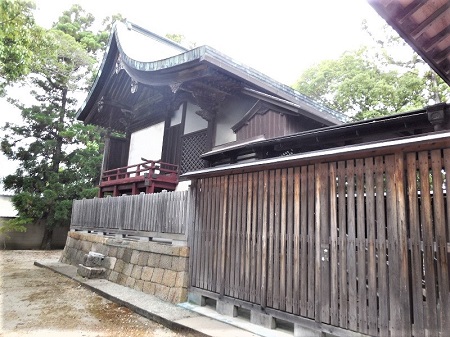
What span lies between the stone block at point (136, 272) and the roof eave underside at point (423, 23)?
23.3ft

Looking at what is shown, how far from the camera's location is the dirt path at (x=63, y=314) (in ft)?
15.9

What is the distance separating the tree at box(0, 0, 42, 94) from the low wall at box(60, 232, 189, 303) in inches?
222

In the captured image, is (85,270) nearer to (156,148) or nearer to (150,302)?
(150,302)

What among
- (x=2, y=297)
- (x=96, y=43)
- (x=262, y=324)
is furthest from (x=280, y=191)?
(x=96, y=43)

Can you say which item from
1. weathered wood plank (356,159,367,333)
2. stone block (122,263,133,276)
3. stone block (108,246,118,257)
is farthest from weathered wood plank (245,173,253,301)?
stone block (108,246,118,257)

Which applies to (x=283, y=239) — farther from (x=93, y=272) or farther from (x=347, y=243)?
(x=93, y=272)

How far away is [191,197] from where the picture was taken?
21.4ft

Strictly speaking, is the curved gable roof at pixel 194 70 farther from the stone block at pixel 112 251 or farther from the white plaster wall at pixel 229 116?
the stone block at pixel 112 251

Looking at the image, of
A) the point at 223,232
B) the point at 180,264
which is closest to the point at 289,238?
the point at 223,232

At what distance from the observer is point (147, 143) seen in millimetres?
12820

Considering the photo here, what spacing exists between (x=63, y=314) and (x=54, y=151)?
16.1 metres

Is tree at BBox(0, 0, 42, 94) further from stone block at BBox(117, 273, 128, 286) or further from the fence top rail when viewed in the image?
the fence top rail

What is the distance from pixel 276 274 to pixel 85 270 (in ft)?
22.2

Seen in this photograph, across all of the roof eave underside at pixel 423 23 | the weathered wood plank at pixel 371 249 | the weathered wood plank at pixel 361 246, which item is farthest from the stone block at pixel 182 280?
the roof eave underside at pixel 423 23
